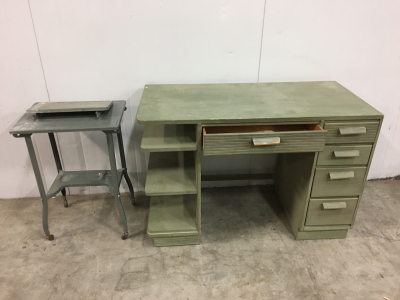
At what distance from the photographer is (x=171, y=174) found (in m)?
2.00

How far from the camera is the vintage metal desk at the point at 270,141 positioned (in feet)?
5.42

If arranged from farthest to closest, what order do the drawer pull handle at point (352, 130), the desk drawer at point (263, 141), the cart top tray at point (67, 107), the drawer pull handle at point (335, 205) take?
the drawer pull handle at point (335, 205) → the cart top tray at point (67, 107) → the drawer pull handle at point (352, 130) → the desk drawer at point (263, 141)

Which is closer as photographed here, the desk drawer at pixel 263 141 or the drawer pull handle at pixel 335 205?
the desk drawer at pixel 263 141

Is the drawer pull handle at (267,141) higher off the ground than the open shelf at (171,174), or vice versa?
the drawer pull handle at (267,141)

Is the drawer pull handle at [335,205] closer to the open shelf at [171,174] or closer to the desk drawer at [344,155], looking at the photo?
the desk drawer at [344,155]

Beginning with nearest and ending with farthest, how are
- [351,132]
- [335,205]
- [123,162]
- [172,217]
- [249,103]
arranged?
[351,132] < [249,103] < [335,205] < [172,217] < [123,162]

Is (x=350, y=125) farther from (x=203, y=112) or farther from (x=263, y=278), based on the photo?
(x=263, y=278)

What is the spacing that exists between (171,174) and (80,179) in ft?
2.17

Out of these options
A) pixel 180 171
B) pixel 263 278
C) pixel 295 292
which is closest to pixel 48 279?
pixel 180 171

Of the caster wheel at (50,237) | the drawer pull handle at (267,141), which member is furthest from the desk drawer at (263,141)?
the caster wheel at (50,237)

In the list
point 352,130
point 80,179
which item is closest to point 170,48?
point 80,179

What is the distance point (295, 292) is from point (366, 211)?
3.38 feet

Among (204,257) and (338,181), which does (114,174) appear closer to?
(204,257)

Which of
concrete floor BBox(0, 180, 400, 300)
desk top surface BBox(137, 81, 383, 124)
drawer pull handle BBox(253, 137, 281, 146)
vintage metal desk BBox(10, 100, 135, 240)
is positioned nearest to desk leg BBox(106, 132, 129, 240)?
vintage metal desk BBox(10, 100, 135, 240)
